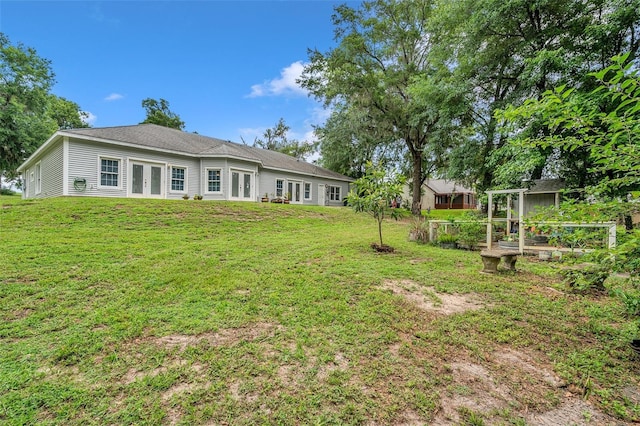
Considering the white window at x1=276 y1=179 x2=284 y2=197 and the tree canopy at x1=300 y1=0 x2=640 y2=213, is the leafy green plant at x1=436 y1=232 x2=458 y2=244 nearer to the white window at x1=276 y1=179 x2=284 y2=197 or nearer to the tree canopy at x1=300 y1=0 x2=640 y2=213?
the tree canopy at x1=300 y1=0 x2=640 y2=213

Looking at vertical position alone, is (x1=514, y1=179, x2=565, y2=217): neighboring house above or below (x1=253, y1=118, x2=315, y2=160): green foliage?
below

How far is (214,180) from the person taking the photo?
599 inches

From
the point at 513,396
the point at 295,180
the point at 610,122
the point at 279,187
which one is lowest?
the point at 513,396

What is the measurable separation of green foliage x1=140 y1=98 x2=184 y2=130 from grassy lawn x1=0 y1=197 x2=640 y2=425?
30.8m

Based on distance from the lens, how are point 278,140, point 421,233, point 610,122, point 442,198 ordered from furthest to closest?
point 278,140
point 442,198
point 421,233
point 610,122

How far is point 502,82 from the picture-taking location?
40.6 feet

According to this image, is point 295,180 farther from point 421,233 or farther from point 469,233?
point 469,233

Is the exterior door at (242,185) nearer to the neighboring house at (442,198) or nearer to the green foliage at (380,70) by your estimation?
the green foliage at (380,70)

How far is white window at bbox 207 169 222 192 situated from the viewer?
1517 cm

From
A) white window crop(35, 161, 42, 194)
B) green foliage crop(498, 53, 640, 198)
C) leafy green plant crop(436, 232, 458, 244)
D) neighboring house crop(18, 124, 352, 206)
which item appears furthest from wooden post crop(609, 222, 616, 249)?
white window crop(35, 161, 42, 194)

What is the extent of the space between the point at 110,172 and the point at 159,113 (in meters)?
23.6

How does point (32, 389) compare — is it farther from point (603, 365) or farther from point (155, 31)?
point (155, 31)

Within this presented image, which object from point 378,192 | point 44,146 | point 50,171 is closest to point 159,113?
point 44,146

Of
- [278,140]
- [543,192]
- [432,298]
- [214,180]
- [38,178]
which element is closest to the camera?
[432,298]
